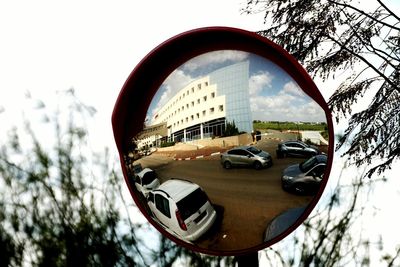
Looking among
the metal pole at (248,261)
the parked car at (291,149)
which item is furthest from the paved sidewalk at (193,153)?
the metal pole at (248,261)

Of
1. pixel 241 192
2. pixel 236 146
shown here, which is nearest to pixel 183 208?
pixel 241 192

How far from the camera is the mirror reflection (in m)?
2.83

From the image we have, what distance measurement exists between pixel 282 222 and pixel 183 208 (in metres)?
0.56

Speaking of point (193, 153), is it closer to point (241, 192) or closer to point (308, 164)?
point (241, 192)

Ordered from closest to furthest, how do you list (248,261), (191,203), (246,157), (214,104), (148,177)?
(246,157)
(214,104)
(191,203)
(148,177)
(248,261)

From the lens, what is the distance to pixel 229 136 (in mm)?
2852

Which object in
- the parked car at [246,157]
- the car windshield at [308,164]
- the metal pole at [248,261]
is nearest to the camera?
the parked car at [246,157]

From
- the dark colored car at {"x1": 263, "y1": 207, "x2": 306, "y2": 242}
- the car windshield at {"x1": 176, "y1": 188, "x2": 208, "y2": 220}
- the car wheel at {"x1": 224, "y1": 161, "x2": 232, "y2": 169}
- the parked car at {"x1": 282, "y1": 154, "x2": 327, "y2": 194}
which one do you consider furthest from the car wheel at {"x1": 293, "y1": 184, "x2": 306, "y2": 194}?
the car windshield at {"x1": 176, "y1": 188, "x2": 208, "y2": 220}

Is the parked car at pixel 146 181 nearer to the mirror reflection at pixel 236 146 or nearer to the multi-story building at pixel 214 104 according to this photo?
the mirror reflection at pixel 236 146

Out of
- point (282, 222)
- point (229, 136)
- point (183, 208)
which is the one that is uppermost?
point (229, 136)

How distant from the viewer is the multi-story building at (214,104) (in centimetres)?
284

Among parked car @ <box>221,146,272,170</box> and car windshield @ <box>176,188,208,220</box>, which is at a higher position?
parked car @ <box>221,146,272,170</box>

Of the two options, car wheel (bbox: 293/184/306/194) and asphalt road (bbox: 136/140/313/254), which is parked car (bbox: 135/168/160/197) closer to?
asphalt road (bbox: 136/140/313/254)

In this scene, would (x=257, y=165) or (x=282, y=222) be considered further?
(x=282, y=222)
